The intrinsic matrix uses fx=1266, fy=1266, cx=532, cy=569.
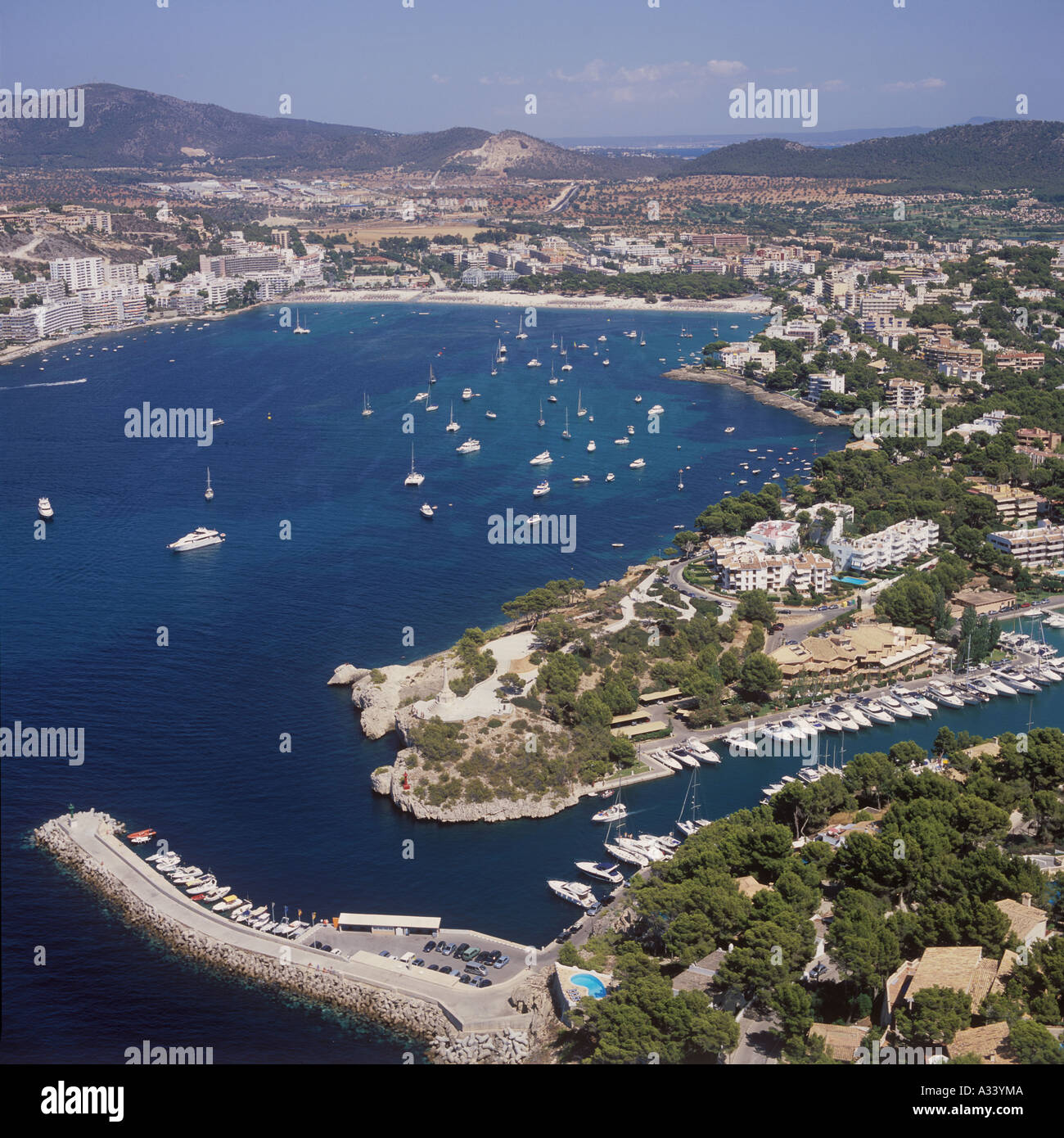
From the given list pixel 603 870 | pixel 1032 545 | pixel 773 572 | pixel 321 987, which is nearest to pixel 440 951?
pixel 321 987

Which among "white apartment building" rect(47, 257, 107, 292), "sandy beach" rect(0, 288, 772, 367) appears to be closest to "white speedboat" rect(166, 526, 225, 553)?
"sandy beach" rect(0, 288, 772, 367)

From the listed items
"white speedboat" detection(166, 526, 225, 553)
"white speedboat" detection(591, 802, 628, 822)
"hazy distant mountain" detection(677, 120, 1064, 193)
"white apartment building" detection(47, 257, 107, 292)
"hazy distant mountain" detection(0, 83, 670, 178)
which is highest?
"hazy distant mountain" detection(0, 83, 670, 178)

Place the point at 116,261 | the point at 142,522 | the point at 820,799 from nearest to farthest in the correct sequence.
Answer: the point at 820,799 → the point at 142,522 → the point at 116,261

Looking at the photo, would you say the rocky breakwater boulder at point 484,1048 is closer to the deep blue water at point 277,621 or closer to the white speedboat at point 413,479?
the deep blue water at point 277,621

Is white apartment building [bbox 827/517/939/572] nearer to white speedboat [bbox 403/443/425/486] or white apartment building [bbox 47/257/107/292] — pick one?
white speedboat [bbox 403/443/425/486]

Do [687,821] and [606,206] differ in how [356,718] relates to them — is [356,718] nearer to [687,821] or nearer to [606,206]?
[687,821]

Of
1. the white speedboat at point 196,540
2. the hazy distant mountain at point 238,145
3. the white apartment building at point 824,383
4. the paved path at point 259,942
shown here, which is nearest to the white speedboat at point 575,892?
the paved path at point 259,942

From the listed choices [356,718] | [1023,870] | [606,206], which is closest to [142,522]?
[356,718]
